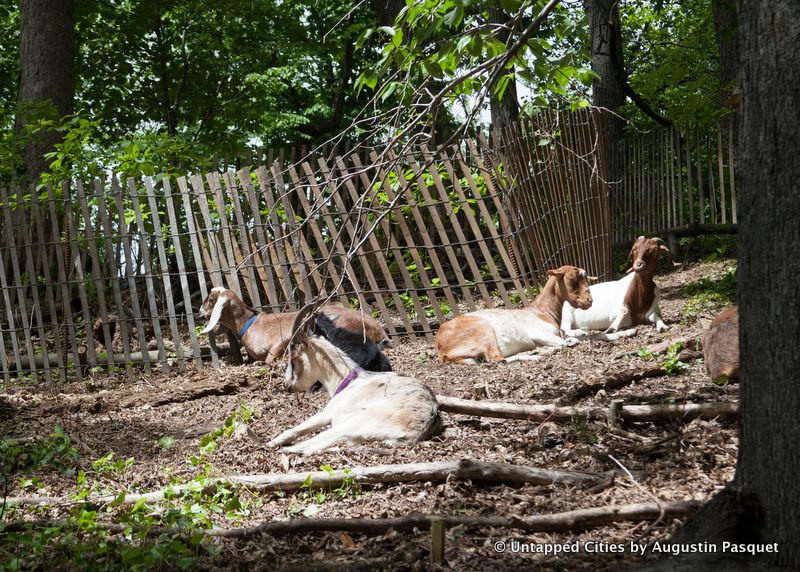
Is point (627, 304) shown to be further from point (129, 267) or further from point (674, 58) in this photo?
point (674, 58)

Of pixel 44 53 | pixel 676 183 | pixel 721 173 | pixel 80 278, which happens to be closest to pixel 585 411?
pixel 80 278

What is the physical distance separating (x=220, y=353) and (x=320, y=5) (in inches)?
537

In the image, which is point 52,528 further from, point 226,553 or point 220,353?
point 220,353

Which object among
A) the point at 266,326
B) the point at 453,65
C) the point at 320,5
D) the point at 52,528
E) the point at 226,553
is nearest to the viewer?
the point at 226,553

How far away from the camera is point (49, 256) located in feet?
33.1

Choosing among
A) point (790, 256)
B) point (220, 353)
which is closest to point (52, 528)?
point (790, 256)

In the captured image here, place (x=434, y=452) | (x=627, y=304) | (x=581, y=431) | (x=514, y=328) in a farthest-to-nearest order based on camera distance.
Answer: (x=627, y=304)
(x=514, y=328)
(x=434, y=452)
(x=581, y=431)

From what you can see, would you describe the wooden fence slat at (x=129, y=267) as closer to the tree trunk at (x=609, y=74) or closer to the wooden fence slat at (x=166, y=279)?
the wooden fence slat at (x=166, y=279)

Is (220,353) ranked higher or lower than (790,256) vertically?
lower

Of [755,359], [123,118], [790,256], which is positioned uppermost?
[123,118]

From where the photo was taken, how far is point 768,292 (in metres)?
2.70

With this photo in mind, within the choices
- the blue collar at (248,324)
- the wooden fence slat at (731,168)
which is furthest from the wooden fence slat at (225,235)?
the wooden fence slat at (731,168)

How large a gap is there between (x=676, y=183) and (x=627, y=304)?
22.7ft

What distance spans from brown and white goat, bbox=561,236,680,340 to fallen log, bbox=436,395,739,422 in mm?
3691
